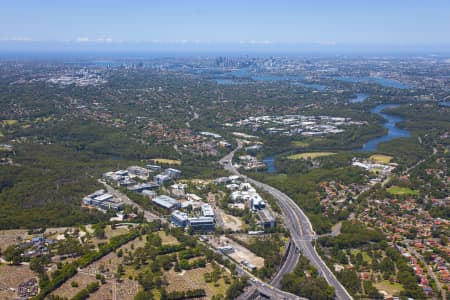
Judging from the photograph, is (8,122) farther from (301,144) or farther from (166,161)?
(301,144)

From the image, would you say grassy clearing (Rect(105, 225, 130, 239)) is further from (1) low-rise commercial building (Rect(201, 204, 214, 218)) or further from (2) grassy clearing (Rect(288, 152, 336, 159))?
(2) grassy clearing (Rect(288, 152, 336, 159))

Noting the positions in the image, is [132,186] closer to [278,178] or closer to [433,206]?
[278,178]

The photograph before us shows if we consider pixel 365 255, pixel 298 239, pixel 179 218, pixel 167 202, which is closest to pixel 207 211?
pixel 179 218

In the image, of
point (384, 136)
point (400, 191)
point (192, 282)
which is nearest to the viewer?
point (192, 282)

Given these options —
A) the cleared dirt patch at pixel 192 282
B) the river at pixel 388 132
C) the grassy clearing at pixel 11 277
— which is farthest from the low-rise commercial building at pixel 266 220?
the river at pixel 388 132

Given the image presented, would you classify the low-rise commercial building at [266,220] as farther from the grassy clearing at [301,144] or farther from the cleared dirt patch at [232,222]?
the grassy clearing at [301,144]

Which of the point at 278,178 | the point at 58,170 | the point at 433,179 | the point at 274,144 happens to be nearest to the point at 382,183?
the point at 433,179

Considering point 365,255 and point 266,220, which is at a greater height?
point 266,220
